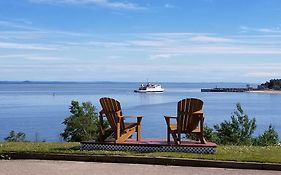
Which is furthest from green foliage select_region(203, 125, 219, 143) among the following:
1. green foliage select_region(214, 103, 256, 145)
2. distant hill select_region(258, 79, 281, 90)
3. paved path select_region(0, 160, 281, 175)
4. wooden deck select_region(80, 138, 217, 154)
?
distant hill select_region(258, 79, 281, 90)

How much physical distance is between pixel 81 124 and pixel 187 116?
46.1 ft

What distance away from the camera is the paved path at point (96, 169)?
8.95m

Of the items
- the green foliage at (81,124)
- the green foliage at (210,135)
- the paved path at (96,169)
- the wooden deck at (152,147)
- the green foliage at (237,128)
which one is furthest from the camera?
the green foliage at (81,124)

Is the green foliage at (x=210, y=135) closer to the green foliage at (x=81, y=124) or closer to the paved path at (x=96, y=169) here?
the green foliage at (x=81, y=124)

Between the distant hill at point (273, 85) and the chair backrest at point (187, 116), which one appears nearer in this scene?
the chair backrest at point (187, 116)

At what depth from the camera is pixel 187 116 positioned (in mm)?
11586

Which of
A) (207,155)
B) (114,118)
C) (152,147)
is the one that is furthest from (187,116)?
(114,118)

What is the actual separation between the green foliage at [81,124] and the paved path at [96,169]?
1378 cm

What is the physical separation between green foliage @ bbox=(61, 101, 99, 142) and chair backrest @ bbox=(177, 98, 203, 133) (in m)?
12.6

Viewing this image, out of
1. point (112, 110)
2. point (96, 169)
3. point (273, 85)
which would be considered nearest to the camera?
point (96, 169)

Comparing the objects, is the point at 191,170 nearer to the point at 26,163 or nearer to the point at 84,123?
the point at 26,163

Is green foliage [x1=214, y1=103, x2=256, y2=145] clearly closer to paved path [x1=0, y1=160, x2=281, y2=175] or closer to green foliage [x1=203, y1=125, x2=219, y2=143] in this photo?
green foliage [x1=203, y1=125, x2=219, y2=143]

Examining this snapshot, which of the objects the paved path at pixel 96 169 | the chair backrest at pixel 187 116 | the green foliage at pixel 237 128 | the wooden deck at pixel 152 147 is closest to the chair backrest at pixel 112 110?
the wooden deck at pixel 152 147

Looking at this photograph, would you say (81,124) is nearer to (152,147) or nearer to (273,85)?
(152,147)
